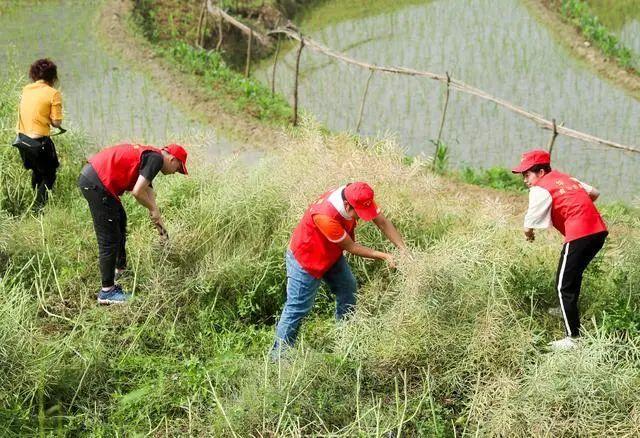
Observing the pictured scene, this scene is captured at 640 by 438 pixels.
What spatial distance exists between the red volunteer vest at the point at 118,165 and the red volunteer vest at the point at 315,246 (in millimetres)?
1105

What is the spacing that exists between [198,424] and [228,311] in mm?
1208

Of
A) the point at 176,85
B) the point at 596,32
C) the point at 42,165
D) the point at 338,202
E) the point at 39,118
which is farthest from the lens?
the point at 596,32

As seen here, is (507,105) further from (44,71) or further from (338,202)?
(44,71)

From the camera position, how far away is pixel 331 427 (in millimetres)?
4355

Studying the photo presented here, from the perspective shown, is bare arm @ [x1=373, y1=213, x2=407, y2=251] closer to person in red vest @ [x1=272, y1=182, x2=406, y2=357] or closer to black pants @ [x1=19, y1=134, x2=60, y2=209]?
person in red vest @ [x1=272, y1=182, x2=406, y2=357]

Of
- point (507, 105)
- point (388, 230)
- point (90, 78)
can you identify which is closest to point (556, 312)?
point (388, 230)

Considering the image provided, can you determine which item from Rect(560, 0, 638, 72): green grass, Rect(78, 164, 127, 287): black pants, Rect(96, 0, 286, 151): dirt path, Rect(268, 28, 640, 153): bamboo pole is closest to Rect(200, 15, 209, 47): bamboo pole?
Rect(96, 0, 286, 151): dirt path

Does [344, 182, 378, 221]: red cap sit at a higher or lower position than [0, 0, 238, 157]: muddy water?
higher

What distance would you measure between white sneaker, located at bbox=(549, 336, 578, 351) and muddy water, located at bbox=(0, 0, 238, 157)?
330 centimetres

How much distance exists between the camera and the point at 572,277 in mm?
4965

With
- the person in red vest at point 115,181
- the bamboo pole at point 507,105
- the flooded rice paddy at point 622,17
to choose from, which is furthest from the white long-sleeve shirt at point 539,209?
the flooded rice paddy at point 622,17

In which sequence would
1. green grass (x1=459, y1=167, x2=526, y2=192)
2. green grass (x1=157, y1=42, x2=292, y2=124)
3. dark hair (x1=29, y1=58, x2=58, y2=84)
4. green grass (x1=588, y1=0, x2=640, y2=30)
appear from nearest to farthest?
dark hair (x1=29, y1=58, x2=58, y2=84) → green grass (x1=459, y1=167, x2=526, y2=192) → green grass (x1=157, y1=42, x2=292, y2=124) → green grass (x1=588, y1=0, x2=640, y2=30)

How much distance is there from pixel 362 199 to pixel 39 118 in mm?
2806

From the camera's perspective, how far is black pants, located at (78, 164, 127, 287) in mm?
5219
